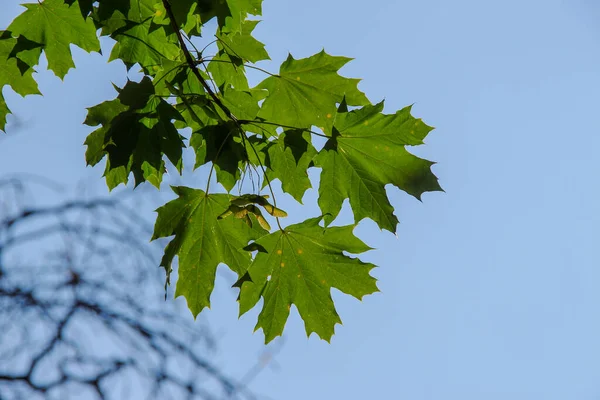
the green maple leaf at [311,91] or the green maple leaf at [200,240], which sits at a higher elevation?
the green maple leaf at [311,91]

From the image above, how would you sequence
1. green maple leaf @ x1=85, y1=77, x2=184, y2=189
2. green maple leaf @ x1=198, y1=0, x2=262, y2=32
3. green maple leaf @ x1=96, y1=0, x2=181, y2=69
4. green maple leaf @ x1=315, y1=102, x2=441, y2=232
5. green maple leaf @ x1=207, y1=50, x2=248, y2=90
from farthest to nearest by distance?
green maple leaf @ x1=207, y1=50, x2=248, y2=90 → green maple leaf @ x1=96, y1=0, x2=181, y2=69 → green maple leaf @ x1=315, y1=102, x2=441, y2=232 → green maple leaf @ x1=85, y1=77, x2=184, y2=189 → green maple leaf @ x1=198, y1=0, x2=262, y2=32

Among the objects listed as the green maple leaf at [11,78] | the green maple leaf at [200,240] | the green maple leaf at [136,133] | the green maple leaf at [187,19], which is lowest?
the green maple leaf at [200,240]

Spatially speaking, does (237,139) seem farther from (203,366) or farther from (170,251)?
(203,366)

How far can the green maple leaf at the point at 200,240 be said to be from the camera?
2.41 meters

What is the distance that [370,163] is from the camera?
2377 mm

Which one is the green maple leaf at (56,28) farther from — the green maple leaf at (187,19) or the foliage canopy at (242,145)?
the green maple leaf at (187,19)

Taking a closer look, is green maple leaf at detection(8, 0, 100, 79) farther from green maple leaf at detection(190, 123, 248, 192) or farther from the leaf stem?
green maple leaf at detection(190, 123, 248, 192)

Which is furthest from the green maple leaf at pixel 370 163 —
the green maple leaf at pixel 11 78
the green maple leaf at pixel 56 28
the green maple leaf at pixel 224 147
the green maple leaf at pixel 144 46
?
the green maple leaf at pixel 11 78

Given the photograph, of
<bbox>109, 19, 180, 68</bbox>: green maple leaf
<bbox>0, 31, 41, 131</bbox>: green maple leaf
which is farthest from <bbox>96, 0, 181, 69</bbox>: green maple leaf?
<bbox>0, 31, 41, 131</bbox>: green maple leaf

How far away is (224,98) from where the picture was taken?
2461 mm

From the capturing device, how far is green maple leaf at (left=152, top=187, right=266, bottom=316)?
241cm

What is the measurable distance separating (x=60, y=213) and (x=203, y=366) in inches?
40.8

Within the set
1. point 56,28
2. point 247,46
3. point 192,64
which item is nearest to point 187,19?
point 192,64

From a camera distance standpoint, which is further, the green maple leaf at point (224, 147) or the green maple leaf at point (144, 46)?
the green maple leaf at point (144, 46)
